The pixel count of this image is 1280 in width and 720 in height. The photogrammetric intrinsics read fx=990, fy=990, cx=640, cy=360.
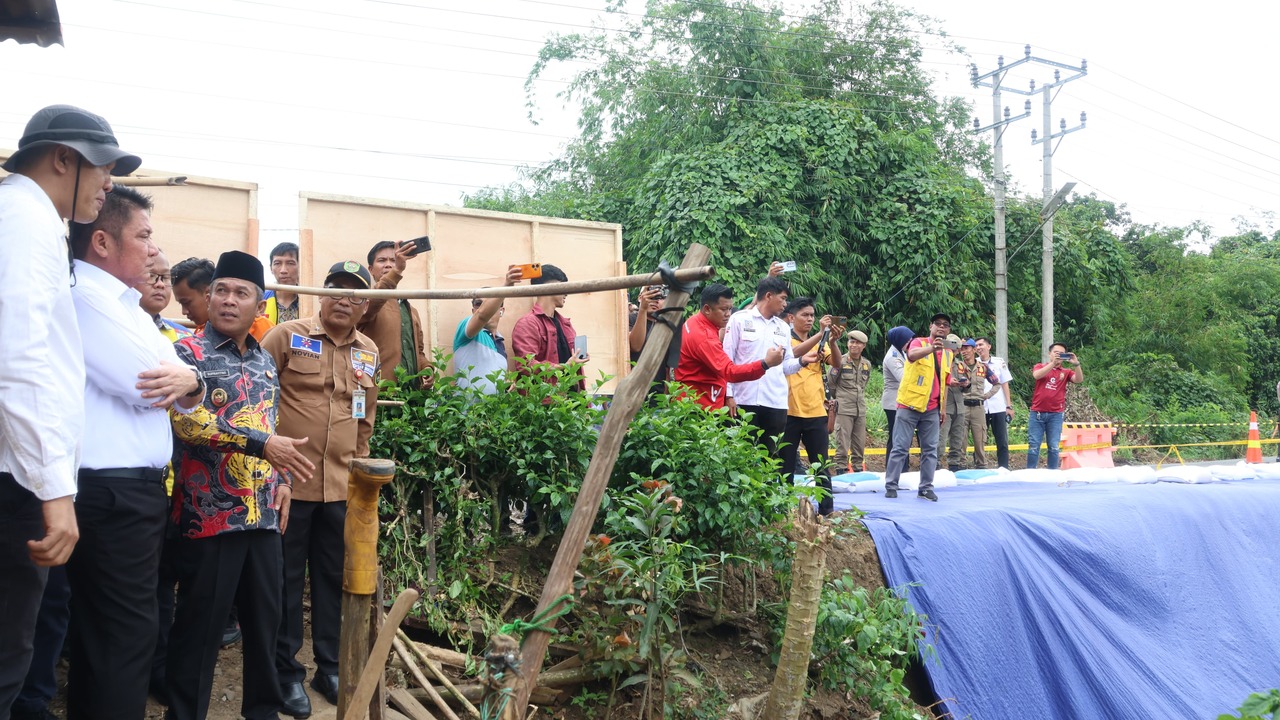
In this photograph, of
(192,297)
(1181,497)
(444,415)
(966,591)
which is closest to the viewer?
(192,297)

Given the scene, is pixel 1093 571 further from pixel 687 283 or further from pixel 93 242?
pixel 93 242

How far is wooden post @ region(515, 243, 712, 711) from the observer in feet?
11.7

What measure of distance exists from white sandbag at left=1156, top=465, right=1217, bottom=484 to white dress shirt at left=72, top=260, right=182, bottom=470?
422 inches

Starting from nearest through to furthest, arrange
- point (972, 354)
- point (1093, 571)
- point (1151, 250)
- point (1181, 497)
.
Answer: point (1093, 571)
point (1181, 497)
point (972, 354)
point (1151, 250)

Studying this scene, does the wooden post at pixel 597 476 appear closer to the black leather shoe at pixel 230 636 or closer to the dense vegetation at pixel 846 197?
the black leather shoe at pixel 230 636

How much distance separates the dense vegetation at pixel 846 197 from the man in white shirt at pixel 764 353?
828 centimetres

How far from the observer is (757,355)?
22.8 feet

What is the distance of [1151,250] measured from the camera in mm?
28953

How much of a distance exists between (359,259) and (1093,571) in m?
5.88

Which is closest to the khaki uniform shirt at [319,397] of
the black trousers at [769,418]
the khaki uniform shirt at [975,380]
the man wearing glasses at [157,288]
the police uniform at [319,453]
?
the police uniform at [319,453]

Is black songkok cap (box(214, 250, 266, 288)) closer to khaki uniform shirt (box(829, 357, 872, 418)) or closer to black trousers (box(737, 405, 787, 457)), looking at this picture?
black trousers (box(737, 405, 787, 457))

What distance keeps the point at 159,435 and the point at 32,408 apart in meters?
0.72

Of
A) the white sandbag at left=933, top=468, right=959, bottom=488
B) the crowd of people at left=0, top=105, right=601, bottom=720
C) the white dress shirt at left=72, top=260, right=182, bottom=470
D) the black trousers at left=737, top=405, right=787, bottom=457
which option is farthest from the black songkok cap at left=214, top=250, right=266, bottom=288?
the white sandbag at left=933, top=468, right=959, bottom=488

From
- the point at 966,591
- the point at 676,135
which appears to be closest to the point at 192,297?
the point at 966,591
